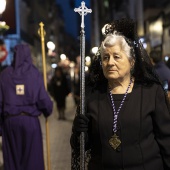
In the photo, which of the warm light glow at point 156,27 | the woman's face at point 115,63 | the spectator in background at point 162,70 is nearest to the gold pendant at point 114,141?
the woman's face at point 115,63

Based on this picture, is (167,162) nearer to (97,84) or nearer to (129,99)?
(129,99)

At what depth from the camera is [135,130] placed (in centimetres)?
290

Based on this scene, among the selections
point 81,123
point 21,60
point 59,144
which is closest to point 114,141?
point 81,123

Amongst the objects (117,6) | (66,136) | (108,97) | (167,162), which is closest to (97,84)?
(108,97)

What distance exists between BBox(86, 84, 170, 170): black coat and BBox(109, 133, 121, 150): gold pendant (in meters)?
0.02

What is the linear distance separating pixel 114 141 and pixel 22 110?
2891 millimetres

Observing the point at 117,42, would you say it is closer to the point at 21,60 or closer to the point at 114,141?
the point at 114,141

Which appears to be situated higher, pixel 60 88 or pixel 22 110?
pixel 60 88

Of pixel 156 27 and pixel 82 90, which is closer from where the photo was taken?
pixel 82 90

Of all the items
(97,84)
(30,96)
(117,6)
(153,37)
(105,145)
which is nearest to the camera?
(105,145)

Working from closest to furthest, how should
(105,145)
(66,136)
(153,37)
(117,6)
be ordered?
(105,145) < (66,136) < (153,37) < (117,6)

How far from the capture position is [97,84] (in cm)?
320

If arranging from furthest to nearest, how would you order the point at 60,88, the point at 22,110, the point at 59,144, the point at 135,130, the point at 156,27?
1. the point at 156,27
2. the point at 60,88
3. the point at 59,144
4. the point at 22,110
5. the point at 135,130

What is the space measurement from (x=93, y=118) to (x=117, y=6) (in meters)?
43.6
